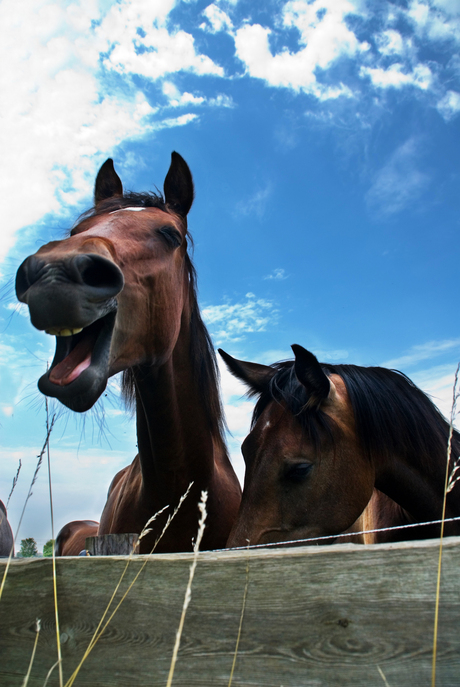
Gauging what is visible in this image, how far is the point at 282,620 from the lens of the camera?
1.12m

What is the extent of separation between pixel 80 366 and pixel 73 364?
0.04 m

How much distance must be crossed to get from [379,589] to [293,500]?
5.60 feet

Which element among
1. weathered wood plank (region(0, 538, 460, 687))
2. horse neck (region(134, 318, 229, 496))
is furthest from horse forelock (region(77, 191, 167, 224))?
weathered wood plank (region(0, 538, 460, 687))

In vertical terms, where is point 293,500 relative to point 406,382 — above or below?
below

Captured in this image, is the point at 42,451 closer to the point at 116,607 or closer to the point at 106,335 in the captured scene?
the point at 106,335

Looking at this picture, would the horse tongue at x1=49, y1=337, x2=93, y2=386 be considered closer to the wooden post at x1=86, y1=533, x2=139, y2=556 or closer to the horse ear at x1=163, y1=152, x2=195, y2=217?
the wooden post at x1=86, y1=533, x2=139, y2=556

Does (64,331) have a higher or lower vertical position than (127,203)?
lower

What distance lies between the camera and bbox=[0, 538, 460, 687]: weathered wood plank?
1.06 m

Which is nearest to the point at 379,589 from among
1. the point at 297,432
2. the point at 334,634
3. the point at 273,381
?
the point at 334,634

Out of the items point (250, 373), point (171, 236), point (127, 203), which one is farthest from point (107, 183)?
point (250, 373)

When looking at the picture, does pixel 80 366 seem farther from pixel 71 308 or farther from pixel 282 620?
pixel 282 620

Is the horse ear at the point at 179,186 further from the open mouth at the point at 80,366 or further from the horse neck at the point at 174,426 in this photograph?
the open mouth at the point at 80,366

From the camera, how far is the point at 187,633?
116 centimetres

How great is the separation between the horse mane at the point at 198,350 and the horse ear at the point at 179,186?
8cm
